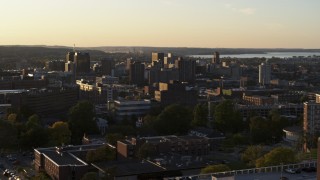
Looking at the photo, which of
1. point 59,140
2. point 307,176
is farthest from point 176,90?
point 307,176

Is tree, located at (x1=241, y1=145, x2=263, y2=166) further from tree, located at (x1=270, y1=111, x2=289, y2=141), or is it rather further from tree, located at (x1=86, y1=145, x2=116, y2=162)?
tree, located at (x1=270, y1=111, x2=289, y2=141)

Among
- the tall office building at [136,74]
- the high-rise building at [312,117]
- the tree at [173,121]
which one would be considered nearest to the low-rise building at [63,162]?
the tree at [173,121]

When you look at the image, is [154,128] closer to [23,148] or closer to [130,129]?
[130,129]

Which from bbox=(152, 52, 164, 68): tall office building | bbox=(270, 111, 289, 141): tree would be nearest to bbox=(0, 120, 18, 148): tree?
bbox=(270, 111, 289, 141): tree

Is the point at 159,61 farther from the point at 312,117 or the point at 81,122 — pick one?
the point at 312,117

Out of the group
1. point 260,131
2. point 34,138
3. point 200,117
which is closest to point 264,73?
point 200,117

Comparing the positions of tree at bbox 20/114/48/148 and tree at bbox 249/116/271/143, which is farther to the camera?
tree at bbox 249/116/271/143

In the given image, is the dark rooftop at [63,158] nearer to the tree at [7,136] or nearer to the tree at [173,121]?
the tree at [7,136]
